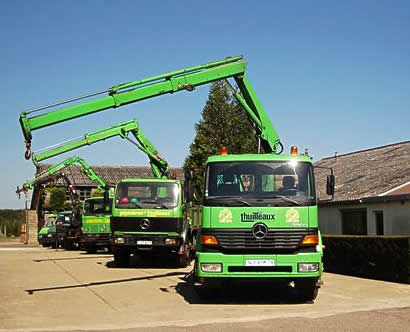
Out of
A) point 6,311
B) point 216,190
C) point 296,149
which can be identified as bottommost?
point 6,311

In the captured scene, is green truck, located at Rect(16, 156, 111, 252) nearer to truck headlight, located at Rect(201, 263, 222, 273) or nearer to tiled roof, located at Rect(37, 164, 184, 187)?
truck headlight, located at Rect(201, 263, 222, 273)

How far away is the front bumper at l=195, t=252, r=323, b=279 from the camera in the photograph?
10508 mm

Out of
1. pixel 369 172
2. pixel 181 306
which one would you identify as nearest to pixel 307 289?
pixel 181 306

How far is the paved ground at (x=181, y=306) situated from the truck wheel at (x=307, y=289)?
0.17 meters

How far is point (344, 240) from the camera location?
16812 millimetres

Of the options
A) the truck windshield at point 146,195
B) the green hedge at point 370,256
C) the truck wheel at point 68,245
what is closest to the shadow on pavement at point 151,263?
the truck windshield at point 146,195

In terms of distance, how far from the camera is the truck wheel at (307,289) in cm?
1077

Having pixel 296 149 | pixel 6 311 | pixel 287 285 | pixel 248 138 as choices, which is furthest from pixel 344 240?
pixel 248 138

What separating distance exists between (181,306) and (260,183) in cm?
261

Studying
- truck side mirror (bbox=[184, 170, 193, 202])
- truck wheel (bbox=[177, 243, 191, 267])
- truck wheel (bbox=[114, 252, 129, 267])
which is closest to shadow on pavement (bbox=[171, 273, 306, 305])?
truck side mirror (bbox=[184, 170, 193, 202])

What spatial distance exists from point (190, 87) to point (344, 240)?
5.97 m

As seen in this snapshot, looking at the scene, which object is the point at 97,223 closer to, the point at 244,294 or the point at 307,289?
the point at 244,294

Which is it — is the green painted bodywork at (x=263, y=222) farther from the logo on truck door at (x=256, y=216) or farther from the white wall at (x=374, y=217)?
the white wall at (x=374, y=217)

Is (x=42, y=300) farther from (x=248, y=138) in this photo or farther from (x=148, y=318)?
(x=248, y=138)
